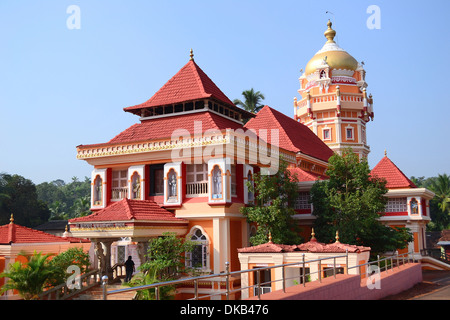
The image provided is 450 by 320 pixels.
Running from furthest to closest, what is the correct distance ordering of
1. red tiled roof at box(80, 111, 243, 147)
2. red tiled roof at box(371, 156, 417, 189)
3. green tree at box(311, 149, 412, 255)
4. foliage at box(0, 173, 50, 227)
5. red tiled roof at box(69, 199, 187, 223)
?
foliage at box(0, 173, 50, 227) → red tiled roof at box(371, 156, 417, 189) → red tiled roof at box(80, 111, 243, 147) → green tree at box(311, 149, 412, 255) → red tiled roof at box(69, 199, 187, 223)

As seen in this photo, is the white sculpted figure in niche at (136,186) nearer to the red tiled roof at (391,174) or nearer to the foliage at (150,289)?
the foliage at (150,289)

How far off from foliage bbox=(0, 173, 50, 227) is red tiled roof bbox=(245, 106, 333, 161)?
30.4m

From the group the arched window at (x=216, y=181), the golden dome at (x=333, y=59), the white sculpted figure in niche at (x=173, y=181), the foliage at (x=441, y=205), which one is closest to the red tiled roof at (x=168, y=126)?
the white sculpted figure in niche at (x=173, y=181)

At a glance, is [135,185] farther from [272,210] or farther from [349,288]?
[349,288]

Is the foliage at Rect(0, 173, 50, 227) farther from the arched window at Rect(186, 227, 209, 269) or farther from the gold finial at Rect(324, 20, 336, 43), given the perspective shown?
the arched window at Rect(186, 227, 209, 269)

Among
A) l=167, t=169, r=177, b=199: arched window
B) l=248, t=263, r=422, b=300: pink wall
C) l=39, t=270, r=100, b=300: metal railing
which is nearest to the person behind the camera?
l=248, t=263, r=422, b=300: pink wall

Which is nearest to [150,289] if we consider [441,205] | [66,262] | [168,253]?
[168,253]

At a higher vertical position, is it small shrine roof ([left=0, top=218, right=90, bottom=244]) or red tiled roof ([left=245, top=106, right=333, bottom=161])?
red tiled roof ([left=245, top=106, right=333, bottom=161])

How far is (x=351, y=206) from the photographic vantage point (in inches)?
850

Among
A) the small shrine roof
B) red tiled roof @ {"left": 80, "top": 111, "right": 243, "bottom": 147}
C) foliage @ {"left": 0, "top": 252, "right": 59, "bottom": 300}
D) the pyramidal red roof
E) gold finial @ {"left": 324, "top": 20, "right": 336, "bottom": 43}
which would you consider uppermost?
gold finial @ {"left": 324, "top": 20, "right": 336, "bottom": 43}

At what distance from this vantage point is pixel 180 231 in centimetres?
2042

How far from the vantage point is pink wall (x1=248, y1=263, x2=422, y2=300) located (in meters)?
10.6

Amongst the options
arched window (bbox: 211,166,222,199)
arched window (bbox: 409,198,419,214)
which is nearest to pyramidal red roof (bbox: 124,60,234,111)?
arched window (bbox: 211,166,222,199)

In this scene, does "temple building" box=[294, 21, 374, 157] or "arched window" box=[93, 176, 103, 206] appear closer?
"arched window" box=[93, 176, 103, 206]
